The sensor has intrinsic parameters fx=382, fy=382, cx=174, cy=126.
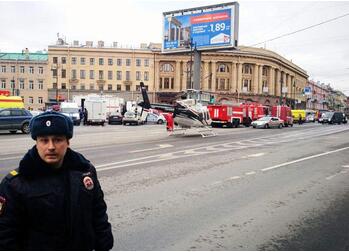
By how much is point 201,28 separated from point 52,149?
1701 inches

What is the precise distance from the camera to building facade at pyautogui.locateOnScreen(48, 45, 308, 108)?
9212cm

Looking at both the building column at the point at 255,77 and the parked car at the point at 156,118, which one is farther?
the building column at the point at 255,77

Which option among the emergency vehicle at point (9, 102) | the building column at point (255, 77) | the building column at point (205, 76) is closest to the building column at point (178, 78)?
the building column at point (205, 76)

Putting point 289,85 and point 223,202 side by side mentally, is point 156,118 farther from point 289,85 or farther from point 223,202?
point 289,85

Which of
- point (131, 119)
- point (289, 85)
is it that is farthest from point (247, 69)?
point (131, 119)

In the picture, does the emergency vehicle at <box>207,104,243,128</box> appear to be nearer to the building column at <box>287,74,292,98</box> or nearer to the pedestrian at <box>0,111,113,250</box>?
the pedestrian at <box>0,111,113,250</box>

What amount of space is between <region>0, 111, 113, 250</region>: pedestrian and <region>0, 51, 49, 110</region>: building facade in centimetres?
9286

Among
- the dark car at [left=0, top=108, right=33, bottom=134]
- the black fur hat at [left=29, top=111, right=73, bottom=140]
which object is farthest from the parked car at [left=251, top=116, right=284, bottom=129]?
the black fur hat at [left=29, top=111, right=73, bottom=140]

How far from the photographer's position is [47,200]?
2.44 meters

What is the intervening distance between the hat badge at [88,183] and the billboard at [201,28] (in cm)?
4096

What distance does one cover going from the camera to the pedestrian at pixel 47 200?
2.43m

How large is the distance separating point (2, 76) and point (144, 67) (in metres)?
33.6

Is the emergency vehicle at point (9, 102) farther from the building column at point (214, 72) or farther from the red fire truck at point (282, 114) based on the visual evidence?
the building column at point (214, 72)

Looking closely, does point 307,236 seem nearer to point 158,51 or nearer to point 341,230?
point 341,230
